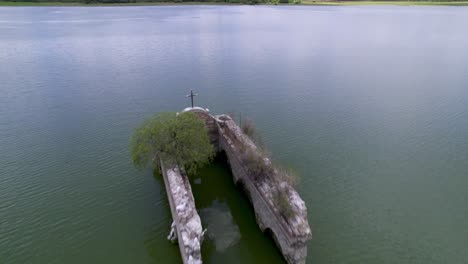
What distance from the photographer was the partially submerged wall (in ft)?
34.0

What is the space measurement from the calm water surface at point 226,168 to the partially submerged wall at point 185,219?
202 cm

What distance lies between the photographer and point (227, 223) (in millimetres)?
14156

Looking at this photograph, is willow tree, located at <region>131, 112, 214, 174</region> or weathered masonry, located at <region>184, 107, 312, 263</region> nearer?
weathered masonry, located at <region>184, 107, 312, 263</region>

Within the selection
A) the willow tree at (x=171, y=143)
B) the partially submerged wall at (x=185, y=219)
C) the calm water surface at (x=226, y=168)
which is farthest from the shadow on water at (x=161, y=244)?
the willow tree at (x=171, y=143)

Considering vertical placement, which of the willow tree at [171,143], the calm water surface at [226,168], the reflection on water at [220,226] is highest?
the willow tree at [171,143]

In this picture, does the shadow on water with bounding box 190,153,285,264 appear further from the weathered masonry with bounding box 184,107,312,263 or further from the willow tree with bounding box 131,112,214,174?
the willow tree with bounding box 131,112,214,174

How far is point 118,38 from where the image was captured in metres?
53.7

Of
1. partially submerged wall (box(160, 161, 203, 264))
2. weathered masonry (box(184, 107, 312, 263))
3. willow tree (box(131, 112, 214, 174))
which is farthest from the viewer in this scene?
willow tree (box(131, 112, 214, 174))

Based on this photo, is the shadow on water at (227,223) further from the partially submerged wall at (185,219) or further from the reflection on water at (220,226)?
the partially submerged wall at (185,219)

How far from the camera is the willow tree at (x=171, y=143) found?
14344 millimetres

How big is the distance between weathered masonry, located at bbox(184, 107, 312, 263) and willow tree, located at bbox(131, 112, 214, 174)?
2.07 metres

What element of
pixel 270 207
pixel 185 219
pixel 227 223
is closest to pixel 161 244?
pixel 185 219

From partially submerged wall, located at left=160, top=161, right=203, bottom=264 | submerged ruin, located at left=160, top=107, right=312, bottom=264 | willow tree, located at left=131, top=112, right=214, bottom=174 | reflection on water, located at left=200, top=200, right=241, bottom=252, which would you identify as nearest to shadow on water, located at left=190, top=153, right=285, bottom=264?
reflection on water, located at left=200, top=200, right=241, bottom=252

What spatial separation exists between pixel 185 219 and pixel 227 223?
3494mm
